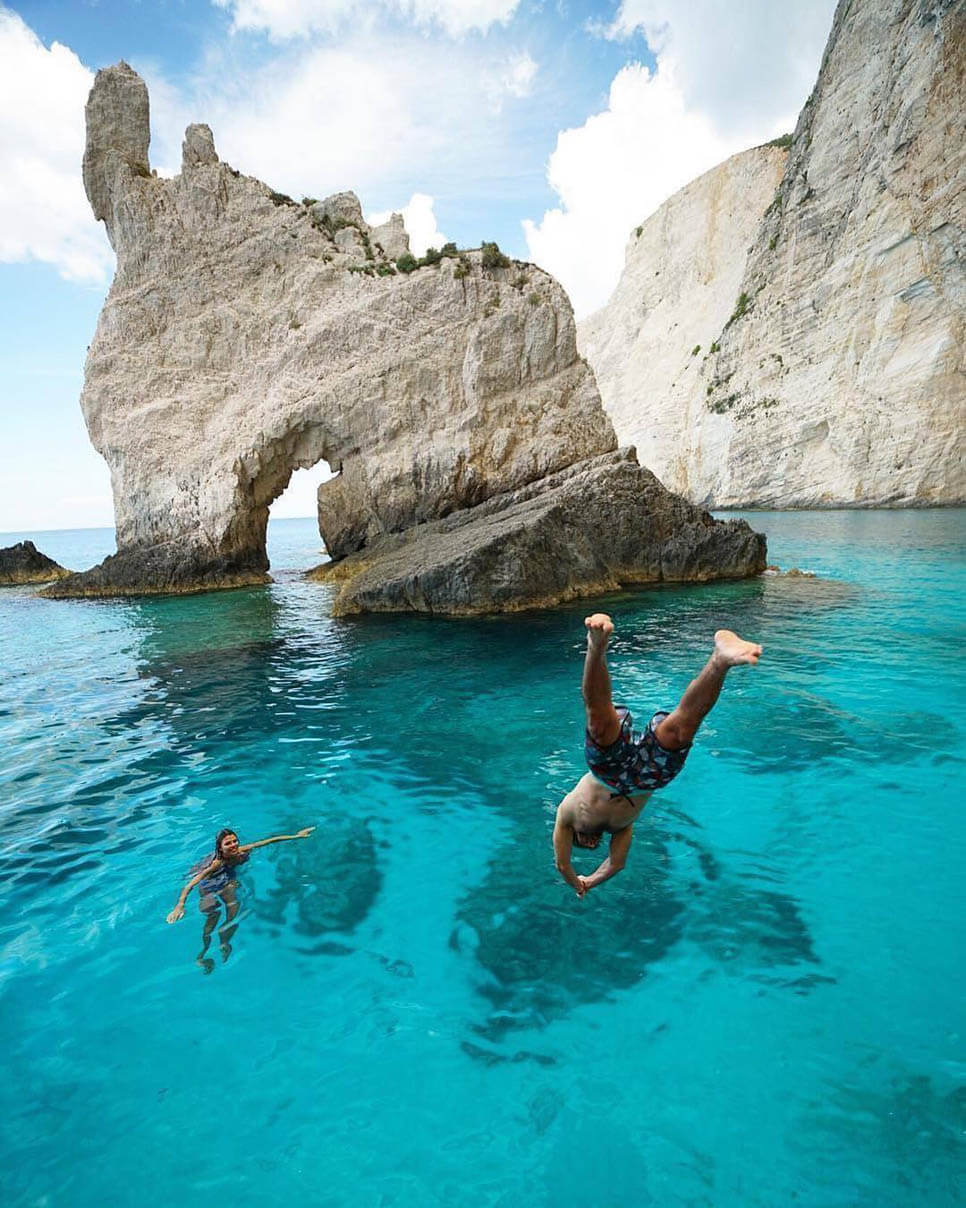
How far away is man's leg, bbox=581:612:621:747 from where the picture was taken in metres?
3.10

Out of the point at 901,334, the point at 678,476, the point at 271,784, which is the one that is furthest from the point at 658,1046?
the point at 678,476

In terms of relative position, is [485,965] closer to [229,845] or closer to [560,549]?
[229,845]

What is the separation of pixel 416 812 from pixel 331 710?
3924mm

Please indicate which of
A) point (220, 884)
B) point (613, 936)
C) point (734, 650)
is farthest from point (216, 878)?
point (734, 650)

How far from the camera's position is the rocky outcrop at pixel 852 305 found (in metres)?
41.9

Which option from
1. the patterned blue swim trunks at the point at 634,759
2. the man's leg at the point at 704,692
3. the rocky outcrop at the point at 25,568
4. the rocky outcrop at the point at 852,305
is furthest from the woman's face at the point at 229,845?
the rocky outcrop at the point at 852,305

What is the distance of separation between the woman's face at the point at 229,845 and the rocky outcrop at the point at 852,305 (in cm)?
5355

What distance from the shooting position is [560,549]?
1762cm

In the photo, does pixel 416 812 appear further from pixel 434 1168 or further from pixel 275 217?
pixel 275 217

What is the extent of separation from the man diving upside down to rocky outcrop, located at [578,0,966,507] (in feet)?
173

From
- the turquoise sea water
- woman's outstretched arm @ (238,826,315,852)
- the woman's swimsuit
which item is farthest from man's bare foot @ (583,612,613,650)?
the woman's swimsuit

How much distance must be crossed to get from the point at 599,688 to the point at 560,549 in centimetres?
1451

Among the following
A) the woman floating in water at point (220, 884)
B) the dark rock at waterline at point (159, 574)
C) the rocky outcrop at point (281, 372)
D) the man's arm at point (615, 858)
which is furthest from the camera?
the dark rock at waterline at point (159, 574)

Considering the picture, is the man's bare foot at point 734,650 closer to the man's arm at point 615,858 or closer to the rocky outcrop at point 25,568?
the man's arm at point 615,858
